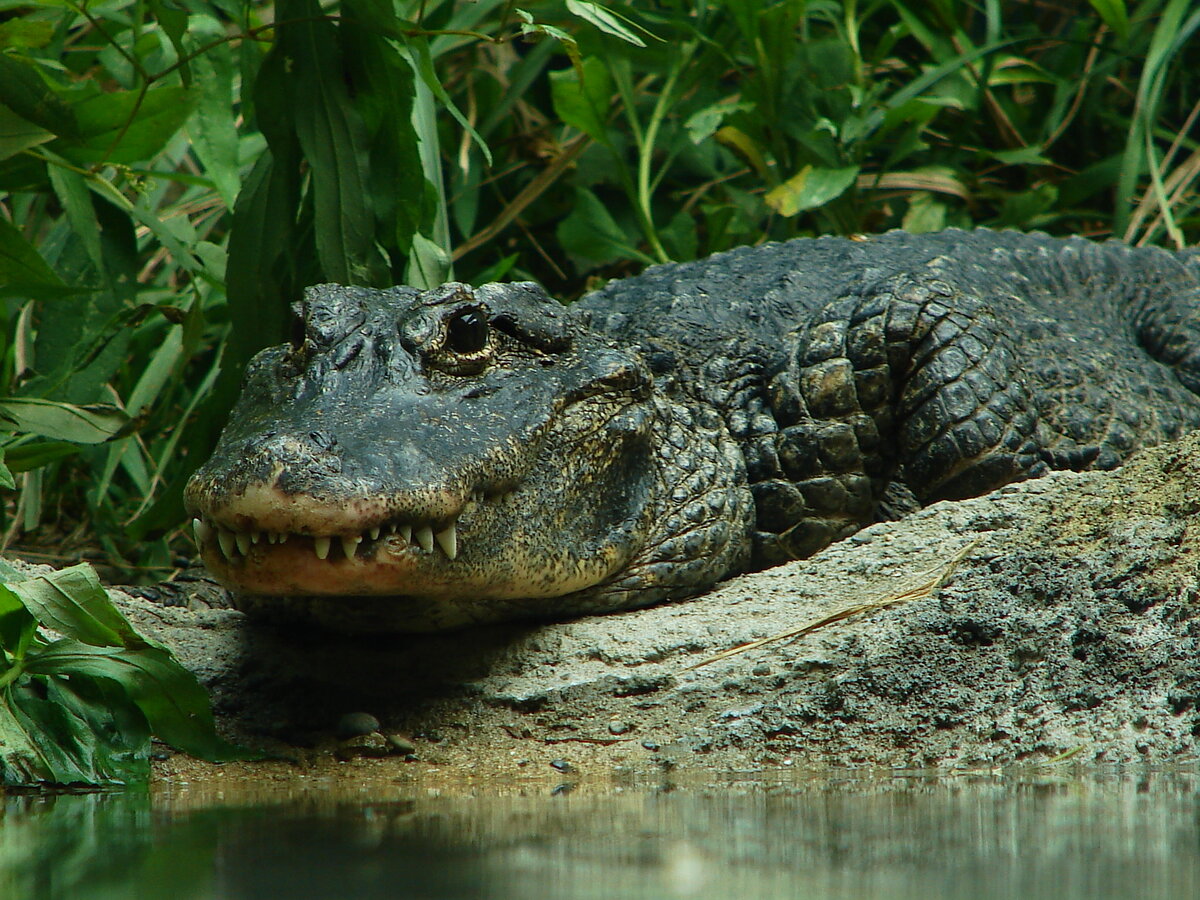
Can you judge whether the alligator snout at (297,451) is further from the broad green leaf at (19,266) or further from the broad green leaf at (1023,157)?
the broad green leaf at (1023,157)

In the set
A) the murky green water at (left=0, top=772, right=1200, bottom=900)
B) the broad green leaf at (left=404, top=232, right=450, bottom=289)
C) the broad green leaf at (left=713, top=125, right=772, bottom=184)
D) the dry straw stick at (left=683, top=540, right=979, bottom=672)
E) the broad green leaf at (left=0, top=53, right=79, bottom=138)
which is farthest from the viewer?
the broad green leaf at (left=713, top=125, right=772, bottom=184)

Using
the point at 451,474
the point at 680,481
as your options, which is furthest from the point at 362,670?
the point at 680,481

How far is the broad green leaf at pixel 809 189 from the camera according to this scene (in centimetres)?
424

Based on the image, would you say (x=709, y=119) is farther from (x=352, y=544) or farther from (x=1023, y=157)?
(x=352, y=544)

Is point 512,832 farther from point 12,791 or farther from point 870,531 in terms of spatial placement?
point 870,531

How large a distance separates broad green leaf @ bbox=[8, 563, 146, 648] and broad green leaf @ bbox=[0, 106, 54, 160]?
90cm

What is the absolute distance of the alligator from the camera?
81.0 inches

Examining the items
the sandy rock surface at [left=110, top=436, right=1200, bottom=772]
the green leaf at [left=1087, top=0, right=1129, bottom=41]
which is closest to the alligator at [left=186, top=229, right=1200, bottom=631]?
the sandy rock surface at [left=110, top=436, right=1200, bottom=772]

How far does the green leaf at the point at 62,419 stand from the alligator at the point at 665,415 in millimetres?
460

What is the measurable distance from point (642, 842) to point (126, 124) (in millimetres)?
2035

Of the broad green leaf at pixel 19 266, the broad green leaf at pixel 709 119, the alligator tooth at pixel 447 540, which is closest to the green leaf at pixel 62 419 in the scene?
the broad green leaf at pixel 19 266

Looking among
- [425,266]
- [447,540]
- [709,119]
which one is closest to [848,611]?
[447,540]

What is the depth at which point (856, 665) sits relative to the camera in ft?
6.72

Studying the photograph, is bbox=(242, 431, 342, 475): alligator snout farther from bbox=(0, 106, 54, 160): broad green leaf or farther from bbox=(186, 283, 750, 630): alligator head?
bbox=(0, 106, 54, 160): broad green leaf
